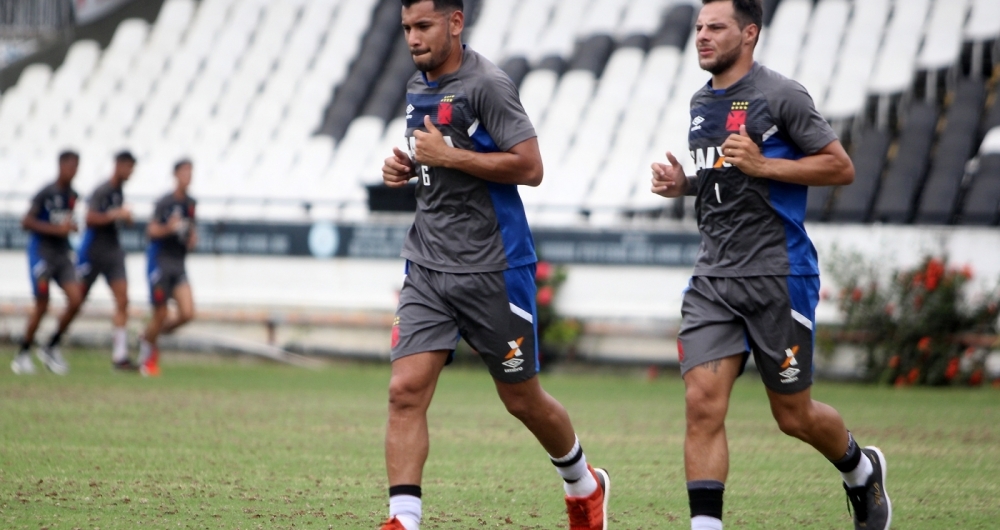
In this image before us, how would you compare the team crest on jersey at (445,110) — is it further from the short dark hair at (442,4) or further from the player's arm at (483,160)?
the short dark hair at (442,4)

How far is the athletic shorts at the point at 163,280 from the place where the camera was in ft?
48.0

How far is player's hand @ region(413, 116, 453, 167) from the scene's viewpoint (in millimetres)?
5324

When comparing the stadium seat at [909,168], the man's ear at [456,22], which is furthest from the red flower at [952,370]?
the man's ear at [456,22]

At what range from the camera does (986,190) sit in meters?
15.0

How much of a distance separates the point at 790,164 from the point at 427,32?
61.5 inches

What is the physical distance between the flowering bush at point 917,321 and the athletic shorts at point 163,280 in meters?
7.23

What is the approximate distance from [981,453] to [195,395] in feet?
22.6

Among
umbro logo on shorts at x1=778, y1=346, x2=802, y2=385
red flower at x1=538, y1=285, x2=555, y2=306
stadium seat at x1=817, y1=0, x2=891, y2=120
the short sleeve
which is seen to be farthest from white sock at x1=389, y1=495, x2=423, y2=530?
stadium seat at x1=817, y1=0, x2=891, y2=120

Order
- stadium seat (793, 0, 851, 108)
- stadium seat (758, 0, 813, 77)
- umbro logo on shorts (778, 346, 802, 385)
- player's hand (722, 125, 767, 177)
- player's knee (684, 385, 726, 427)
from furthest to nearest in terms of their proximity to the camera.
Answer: stadium seat (758, 0, 813, 77) < stadium seat (793, 0, 851, 108) < umbro logo on shorts (778, 346, 802, 385) < player's hand (722, 125, 767, 177) < player's knee (684, 385, 726, 427)

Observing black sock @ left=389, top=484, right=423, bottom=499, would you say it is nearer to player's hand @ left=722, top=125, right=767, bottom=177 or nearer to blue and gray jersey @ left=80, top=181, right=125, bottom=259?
player's hand @ left=722, top=125, right=767, bottom=177

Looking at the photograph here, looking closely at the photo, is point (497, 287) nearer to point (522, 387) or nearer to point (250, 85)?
point (522, 387)

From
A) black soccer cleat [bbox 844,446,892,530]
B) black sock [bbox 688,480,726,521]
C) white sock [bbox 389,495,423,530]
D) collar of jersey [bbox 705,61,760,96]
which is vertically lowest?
black soccer cleat [bbox 844,446,892,530]

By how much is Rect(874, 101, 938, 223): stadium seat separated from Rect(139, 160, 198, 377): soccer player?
7.81 m

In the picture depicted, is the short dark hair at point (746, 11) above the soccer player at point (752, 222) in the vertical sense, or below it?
above
